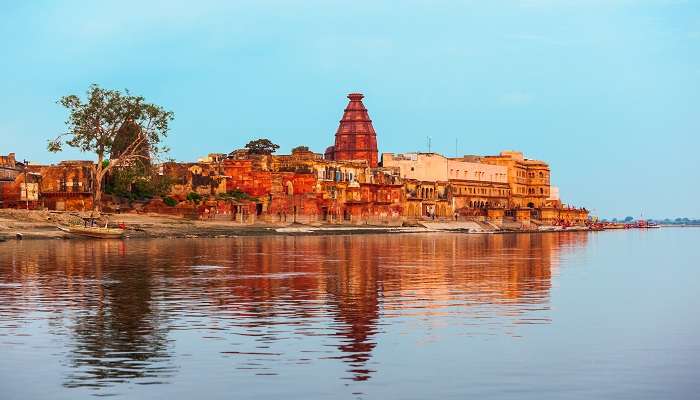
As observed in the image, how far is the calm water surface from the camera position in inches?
683

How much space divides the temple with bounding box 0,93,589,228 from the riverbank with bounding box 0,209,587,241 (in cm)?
419

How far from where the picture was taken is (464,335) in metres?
23.2

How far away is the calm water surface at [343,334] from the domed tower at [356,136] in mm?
136148

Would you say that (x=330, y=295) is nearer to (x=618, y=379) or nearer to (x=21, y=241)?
(x=618, y=379)

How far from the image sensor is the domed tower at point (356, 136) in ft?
591

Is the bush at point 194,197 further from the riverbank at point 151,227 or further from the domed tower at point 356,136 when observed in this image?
the domed tower at point 356,136

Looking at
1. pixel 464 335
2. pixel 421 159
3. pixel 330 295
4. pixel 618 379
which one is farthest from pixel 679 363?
pixel 421 159

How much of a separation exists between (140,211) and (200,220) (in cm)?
564

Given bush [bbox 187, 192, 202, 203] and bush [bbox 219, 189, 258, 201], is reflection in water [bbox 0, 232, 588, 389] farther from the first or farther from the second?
bush [bbox 219, 189, 258, 201]

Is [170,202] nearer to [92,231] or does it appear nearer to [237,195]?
[237,195]

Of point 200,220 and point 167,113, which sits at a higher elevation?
point 167,113

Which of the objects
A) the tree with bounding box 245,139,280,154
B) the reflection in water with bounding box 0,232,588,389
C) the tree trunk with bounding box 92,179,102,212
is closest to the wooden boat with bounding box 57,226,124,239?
the tree trunk with bounding box 92,179,102,212

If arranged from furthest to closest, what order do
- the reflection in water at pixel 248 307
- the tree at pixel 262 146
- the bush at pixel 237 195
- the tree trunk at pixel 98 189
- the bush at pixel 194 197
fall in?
the tree at pixel 262 146 → the bush at pixel 237 195 → the bush at pixel 194 197 → the tree trunk at pixel 98 189 → the reflection in water at pixel 248 307

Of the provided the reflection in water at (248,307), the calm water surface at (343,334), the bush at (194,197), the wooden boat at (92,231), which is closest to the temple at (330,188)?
the bush at (194,197)
